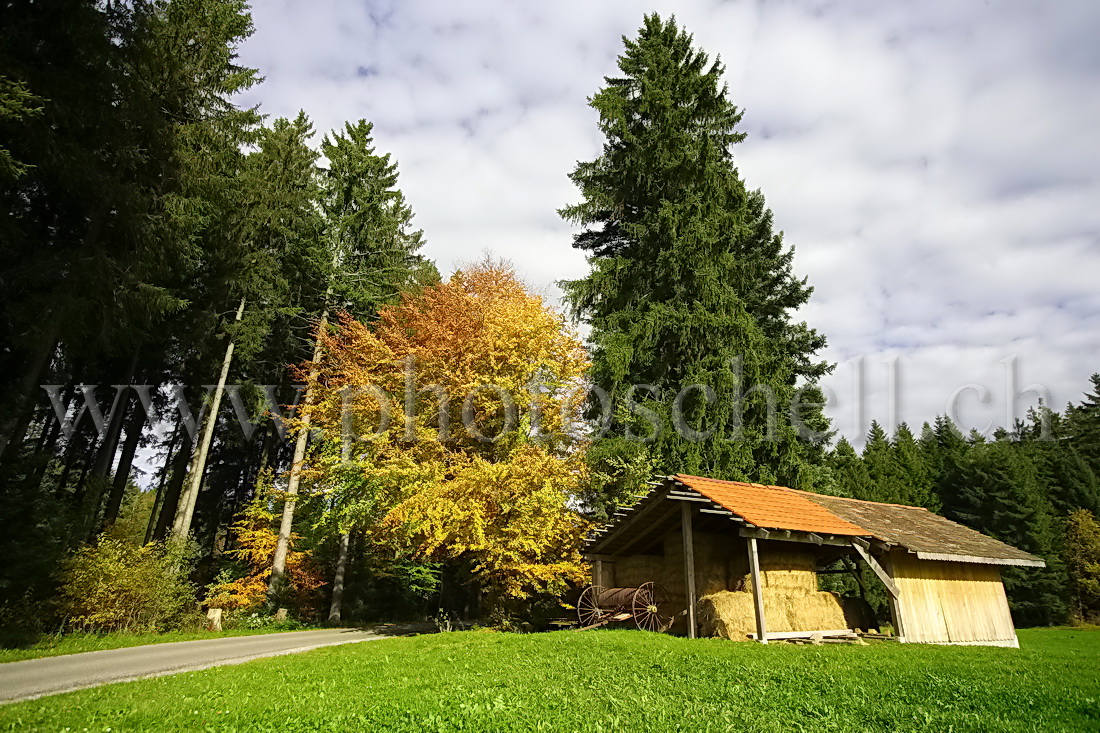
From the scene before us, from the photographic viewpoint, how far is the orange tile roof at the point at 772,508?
13680 mm

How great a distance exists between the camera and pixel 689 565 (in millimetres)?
14164

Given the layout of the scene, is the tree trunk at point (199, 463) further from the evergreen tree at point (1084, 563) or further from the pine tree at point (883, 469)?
the evergreen tree at point (1084, 563)

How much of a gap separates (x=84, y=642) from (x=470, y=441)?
1091 cm

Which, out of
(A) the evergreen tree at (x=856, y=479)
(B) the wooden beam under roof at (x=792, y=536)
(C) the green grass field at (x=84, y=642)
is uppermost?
(A) the evergreen tree at (x=856, y=479)

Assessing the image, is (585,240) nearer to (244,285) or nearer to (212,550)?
(244,285)

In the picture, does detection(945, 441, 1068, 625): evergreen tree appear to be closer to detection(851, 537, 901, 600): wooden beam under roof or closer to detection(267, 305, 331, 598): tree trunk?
detection(851, 537, 901, 600): wooden beam under roof

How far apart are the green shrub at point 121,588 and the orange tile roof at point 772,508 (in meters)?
15.9

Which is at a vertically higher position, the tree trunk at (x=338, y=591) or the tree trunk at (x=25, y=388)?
the tree trunk at (x=25, y=388)

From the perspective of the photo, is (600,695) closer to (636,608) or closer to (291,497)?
(636,608)

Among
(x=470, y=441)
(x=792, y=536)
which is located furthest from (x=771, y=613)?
(x=470, y=441)

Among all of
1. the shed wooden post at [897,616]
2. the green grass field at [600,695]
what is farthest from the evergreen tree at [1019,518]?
the green grass field at [600,695]

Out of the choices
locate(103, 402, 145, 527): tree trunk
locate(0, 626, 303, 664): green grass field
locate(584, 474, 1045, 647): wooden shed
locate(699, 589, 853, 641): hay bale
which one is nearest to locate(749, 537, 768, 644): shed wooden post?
locate(584, 474, 1045, 647): wooden shed

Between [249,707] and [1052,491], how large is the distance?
2400 inches

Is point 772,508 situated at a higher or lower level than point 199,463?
lower
